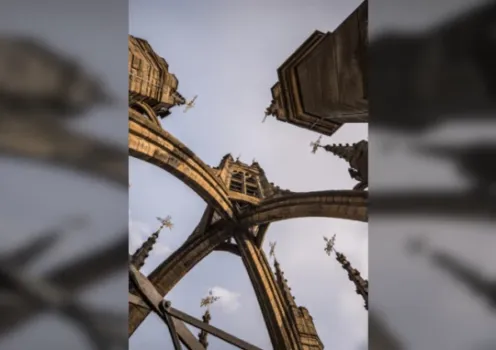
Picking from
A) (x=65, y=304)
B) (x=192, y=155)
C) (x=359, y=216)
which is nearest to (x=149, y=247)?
(x=192, y=155)

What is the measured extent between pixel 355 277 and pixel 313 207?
9.91 m

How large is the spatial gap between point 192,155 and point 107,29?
14541mm

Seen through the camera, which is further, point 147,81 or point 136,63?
point 147,81

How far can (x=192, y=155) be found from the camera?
16.4 m

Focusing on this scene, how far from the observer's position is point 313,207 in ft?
53.1

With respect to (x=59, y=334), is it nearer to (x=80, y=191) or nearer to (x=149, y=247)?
(x=80, y=191)

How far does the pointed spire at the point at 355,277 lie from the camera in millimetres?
22755

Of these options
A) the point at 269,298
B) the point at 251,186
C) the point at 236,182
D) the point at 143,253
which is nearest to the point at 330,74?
the point at 269,298

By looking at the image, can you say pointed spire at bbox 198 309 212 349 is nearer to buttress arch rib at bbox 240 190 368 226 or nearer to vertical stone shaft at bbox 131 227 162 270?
vertical stone shaft at bbox 131 227 162 270

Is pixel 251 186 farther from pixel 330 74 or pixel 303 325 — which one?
pixel 330 74

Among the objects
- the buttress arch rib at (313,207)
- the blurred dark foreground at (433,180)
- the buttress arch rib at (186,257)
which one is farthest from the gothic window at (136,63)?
the blurred dark foreground at (433,180)

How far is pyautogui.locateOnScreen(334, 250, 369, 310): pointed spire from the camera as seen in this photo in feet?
74.7

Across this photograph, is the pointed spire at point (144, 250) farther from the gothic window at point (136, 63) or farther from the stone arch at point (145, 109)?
the gothic window at point (136, 63)

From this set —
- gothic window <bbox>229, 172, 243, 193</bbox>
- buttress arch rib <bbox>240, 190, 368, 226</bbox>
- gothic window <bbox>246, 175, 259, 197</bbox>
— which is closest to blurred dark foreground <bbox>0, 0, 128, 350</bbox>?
buttress arch rib <bbox>240, 190, 368, 226</bbox>
